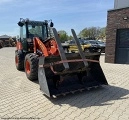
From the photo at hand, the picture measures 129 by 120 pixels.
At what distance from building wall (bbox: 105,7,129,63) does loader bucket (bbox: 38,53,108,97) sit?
545 cm

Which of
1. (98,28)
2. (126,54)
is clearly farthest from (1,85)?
(98,28)

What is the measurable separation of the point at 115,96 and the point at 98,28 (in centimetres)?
6962

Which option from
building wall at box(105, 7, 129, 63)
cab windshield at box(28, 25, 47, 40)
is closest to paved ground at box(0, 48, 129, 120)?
cab windshield at box(28, 25, 47, 40)

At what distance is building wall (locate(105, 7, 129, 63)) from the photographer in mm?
10484

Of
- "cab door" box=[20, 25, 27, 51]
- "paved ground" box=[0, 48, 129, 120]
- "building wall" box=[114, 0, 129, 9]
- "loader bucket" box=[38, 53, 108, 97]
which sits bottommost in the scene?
"paved ground" box=[0, 48, 129, 120]

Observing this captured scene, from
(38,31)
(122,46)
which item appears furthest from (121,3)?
(38,31)

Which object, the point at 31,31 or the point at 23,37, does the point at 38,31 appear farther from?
the point at 23,37

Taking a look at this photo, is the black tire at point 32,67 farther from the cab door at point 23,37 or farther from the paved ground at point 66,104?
the cab door at point 23,37

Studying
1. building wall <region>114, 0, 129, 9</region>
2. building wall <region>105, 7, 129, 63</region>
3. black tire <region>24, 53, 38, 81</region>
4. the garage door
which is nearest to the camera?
black tire <region>24, 53, 38, 81</region>

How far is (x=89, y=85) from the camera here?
5.63 m

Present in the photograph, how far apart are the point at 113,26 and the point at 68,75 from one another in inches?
258

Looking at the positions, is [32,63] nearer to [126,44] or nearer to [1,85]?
[1,85]

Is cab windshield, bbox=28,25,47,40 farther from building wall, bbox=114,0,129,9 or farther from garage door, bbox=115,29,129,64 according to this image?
Answer: building wall, bbox=114,0,129,9

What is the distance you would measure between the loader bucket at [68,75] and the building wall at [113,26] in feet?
17.9
